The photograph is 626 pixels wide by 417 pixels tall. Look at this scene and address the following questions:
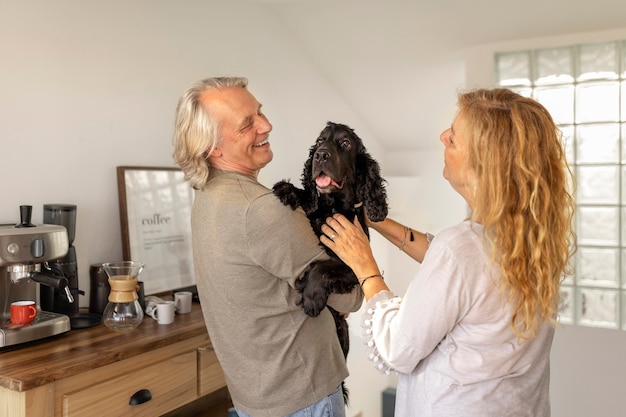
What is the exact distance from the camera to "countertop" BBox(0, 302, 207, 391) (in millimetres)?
1358

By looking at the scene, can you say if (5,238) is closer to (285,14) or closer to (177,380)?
(177,380)

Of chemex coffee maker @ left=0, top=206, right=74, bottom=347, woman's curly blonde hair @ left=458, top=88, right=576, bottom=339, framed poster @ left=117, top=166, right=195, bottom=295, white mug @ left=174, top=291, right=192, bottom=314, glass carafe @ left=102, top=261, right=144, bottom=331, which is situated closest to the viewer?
woman's curly blonde hair @ left=458, top=88, right=576, bottom=339

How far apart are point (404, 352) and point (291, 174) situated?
2.06m

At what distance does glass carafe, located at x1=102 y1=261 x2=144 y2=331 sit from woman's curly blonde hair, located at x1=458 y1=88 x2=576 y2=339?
114cm

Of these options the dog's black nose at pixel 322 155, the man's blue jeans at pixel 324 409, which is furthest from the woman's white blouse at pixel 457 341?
the dog's black nose at pixel 322 155

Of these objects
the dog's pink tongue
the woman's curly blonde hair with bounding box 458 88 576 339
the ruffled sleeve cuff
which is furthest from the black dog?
the woman's curly blonde hair with bounding box 458 88 576 339

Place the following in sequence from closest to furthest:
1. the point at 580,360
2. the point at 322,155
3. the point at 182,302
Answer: the point at 322,155
the point at 182,302
the point at 580,360

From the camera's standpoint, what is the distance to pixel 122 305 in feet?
5.85

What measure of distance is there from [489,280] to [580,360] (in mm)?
2113

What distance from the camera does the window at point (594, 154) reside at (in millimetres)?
2627

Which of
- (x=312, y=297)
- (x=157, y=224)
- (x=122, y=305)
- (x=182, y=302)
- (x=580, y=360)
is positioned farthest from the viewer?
(x=580, y=360)

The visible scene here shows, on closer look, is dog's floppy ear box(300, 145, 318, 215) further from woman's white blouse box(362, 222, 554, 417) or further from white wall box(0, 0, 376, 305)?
white wall box(0, 0, 376, 305)

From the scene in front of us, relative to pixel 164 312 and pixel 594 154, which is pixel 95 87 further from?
pixel 594 154

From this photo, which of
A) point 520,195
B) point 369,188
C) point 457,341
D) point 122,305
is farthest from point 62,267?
point 520,195
